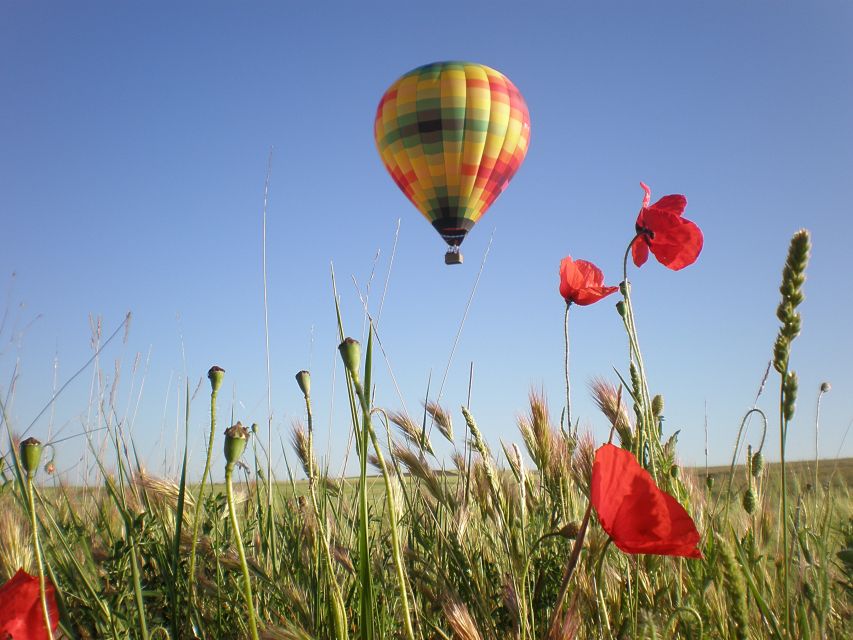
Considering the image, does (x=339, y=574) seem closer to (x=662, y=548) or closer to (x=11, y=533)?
(x=11, y=533)

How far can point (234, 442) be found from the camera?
3.58 feet

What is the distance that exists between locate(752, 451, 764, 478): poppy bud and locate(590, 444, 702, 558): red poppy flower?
872 mm

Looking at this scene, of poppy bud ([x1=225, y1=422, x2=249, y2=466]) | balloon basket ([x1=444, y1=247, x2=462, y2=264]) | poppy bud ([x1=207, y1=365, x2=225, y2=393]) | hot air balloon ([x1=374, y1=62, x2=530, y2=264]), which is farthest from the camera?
balloon basket ([x1=444, y1=247, x2=462, y2=264])

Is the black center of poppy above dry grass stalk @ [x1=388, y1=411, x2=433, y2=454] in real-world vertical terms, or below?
above

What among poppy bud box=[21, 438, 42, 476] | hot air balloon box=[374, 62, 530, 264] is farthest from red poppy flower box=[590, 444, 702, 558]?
hot air balloon box=[374, 62, 530, 264]

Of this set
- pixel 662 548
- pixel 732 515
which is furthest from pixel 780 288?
pixel 732 515

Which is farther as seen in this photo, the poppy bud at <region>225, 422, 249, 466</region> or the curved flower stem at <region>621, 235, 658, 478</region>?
the curved flower stem at <region>621, 235, 658, 478</region>

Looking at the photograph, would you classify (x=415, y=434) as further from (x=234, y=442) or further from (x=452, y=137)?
(x=452, y=137)

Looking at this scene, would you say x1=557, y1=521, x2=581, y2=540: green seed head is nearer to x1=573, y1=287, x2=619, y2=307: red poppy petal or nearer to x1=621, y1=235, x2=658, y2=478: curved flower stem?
x1=621, y1=235, x2=658, y2=478: curved flower stem

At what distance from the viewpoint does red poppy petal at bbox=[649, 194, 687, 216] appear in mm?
2738

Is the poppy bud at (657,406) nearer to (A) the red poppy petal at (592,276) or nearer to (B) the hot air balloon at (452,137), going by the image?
(A) the red poppy petal at (592,276)

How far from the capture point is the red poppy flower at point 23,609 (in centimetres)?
121

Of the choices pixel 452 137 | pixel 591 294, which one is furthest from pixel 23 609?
pixel 452 137

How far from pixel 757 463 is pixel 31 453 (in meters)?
1.69
